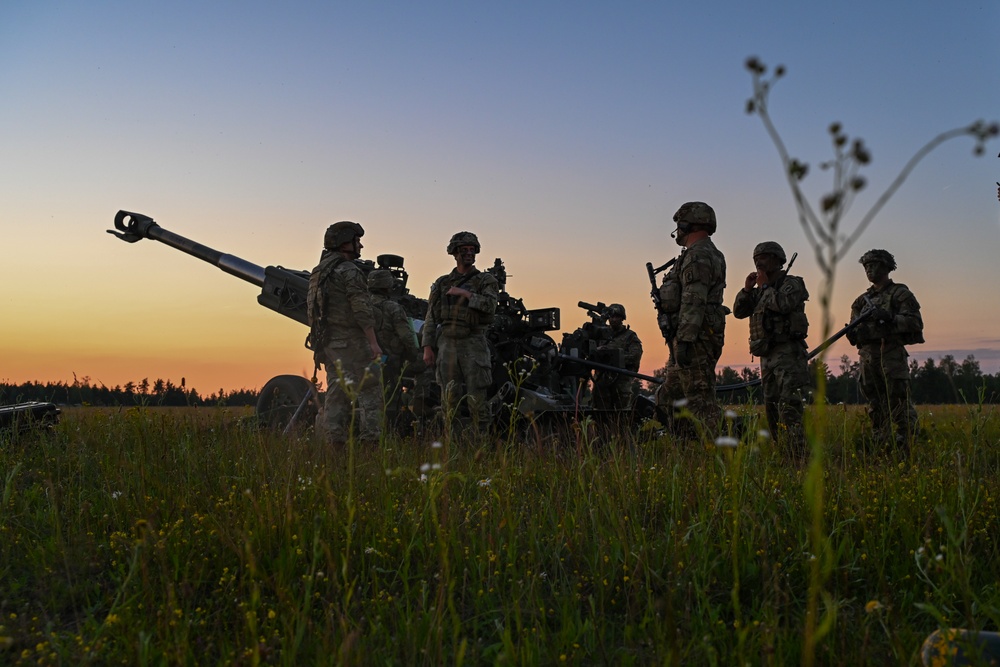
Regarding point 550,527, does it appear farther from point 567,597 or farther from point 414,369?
point 414,369

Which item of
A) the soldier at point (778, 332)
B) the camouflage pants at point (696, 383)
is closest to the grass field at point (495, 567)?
the camouflage pants at point (696, 383)

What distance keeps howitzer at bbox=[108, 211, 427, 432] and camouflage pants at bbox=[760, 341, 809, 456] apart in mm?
4697

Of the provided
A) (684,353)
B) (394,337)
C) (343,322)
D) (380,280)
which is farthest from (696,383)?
(380,280)

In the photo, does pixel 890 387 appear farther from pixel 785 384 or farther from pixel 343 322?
pixel 343 322

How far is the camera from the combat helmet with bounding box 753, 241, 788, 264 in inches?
299

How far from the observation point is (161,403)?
21.0ft

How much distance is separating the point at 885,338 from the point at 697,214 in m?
3.01

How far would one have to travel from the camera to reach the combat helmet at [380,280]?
10398mm

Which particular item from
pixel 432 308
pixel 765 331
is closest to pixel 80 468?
pixel 432 308

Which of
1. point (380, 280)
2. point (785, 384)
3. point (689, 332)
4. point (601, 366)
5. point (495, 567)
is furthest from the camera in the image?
point (380, 280)

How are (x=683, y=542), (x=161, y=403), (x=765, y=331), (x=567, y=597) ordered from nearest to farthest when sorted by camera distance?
Answer: (x=567, y=597)
(x=683, y=542)
(x=161, y=403)
(x=765, y=331)

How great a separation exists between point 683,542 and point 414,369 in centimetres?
727

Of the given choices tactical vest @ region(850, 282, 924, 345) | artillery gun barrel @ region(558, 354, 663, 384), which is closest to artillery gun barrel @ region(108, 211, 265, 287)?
artillery gun barrel @ region(558, 354, 663, 384)

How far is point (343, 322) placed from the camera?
812 centimetres
